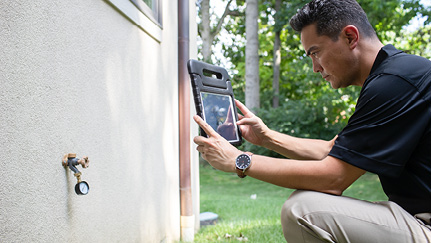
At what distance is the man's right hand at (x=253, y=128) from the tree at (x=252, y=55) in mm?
8933

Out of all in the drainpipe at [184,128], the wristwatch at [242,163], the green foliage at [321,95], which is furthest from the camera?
the green foliage at [321,95]

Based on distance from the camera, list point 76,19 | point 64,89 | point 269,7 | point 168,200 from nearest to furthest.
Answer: point 64,89, point 76,19, point 168,200, point 269,7

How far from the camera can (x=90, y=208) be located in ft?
6.88

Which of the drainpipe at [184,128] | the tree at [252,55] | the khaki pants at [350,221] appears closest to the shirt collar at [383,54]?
the khaki pants at [350,221]

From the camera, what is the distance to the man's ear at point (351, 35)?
6.87 ft

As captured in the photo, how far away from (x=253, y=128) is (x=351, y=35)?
2.71 ft

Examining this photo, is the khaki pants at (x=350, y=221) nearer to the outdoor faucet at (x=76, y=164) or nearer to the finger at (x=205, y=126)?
the finger at (x=205, y=126)

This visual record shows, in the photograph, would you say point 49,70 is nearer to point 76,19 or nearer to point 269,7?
point 76,19

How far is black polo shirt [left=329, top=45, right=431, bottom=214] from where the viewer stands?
1.80 m

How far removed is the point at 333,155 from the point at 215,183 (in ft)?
27.7

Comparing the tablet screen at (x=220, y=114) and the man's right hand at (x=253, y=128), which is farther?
the man's right hand at (x=253, y=128)

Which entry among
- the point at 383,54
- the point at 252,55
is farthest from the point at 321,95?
the point at 383,54

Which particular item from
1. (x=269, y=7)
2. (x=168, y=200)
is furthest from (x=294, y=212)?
(x=269, y=7)

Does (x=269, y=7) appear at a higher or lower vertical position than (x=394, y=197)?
higher
